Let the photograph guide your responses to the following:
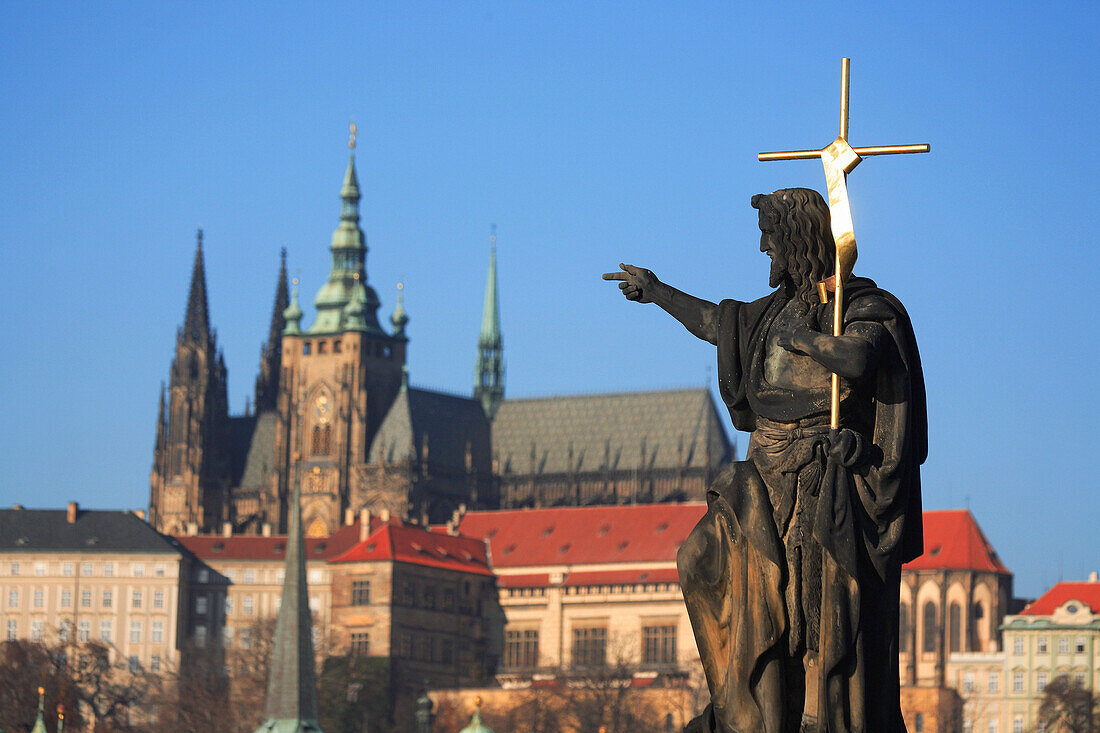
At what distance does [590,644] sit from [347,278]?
137 ft

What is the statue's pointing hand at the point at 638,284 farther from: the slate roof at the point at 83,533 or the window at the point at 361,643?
the slate roof at the point at 83,533

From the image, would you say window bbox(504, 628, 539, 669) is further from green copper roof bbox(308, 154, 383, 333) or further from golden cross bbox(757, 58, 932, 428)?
golden cross bbox(757, 58, 932, 428)

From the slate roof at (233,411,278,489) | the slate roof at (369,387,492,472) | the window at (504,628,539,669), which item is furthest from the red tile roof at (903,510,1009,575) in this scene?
the slate roof at (233,411,278,489)

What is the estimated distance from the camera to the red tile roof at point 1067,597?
146m

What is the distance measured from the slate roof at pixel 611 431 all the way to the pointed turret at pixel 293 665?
62.0 metres

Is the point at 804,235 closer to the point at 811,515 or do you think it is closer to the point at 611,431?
the point at 811,515

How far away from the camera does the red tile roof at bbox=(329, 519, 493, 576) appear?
156m

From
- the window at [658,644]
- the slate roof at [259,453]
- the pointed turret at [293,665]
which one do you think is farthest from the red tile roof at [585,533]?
the pointed turret at [293,665]

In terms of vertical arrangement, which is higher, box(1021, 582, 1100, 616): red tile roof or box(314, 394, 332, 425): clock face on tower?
box(314, 394, 332, 425): clock face on tower

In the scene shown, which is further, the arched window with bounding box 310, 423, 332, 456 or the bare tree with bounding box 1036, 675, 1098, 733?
the arched window with bounding box 310, 423, 332, 456

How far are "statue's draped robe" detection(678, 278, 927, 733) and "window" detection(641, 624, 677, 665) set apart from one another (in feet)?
480

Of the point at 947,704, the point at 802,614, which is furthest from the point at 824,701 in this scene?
the point at 947,704

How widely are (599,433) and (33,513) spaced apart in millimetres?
41869

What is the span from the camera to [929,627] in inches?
5886
